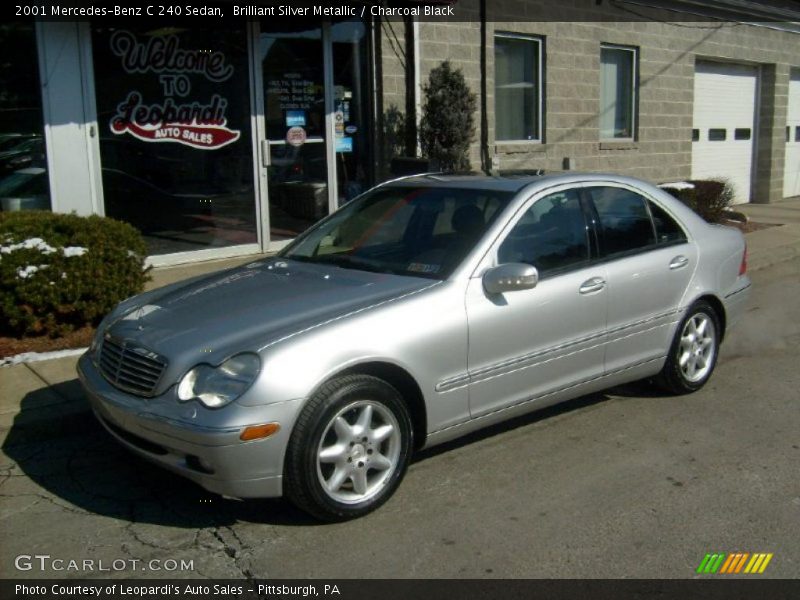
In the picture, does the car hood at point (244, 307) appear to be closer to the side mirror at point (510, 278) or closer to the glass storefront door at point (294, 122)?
the side mirror at point (510, 278)

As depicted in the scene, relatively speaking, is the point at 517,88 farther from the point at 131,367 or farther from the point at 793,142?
the point at 131,367

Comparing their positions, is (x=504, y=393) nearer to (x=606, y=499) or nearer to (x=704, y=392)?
(x=606, y=499)

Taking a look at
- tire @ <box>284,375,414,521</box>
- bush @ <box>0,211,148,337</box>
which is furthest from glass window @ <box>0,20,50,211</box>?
tire @ <box>284,375,414,521</box>

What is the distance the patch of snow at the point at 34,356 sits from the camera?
6352 mm

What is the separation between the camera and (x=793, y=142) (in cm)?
1981

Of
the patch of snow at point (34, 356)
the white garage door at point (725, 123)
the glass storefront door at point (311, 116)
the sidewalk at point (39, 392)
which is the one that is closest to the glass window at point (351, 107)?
the glass storefront door at point (311, 116)

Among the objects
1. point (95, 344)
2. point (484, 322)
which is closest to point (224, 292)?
point (95, 344)

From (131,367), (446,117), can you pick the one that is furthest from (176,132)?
(131,367)

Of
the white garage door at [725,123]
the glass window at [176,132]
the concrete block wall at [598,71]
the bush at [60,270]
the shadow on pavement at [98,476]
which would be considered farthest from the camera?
the white garage door at [725,123]

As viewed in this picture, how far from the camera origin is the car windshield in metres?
4.83

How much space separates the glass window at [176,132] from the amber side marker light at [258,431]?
20.5ft

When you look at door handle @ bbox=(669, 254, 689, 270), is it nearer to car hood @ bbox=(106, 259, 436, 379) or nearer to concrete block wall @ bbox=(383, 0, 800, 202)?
car hood @ bbox=(106, 259, 436, 379)

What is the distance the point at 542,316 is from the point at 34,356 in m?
3.83
